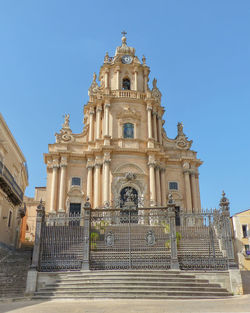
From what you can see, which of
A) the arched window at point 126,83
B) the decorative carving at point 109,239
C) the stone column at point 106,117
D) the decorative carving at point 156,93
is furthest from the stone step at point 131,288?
the arched window at point 126,83

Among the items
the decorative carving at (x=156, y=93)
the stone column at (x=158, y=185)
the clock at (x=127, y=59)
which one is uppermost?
the clock at (x=127, y=59)

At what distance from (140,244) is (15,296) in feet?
20.7

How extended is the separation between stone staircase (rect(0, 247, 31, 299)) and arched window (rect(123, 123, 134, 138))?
49.6 feet

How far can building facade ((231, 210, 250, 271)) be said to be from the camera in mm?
30109

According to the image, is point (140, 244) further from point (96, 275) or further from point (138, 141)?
point (138, 141)

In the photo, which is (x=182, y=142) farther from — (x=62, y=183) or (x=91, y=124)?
(x=62, y=183)

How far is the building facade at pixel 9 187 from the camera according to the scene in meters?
22.8

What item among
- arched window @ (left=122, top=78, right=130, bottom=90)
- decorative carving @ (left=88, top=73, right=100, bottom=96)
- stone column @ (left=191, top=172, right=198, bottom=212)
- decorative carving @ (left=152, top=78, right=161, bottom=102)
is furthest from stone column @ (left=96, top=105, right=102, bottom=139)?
stone column @ (left=191, top=172, right=198, bottom=212)

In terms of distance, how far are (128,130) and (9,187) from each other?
500 inches

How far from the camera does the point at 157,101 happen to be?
32.9 m

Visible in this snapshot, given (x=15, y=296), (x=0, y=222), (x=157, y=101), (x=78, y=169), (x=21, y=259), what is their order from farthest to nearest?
(x=157, y=101)
(x=78, y=169)
(x=0, y=222)
(x=21, y=259)
(x=15, y=296)

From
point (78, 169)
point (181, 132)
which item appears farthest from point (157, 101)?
point (78, 169)

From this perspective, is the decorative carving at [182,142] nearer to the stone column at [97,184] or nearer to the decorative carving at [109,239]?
the stone column at [97,184]

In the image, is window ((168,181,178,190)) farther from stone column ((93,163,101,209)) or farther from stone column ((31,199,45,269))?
stone column ((31,199,45,269))
